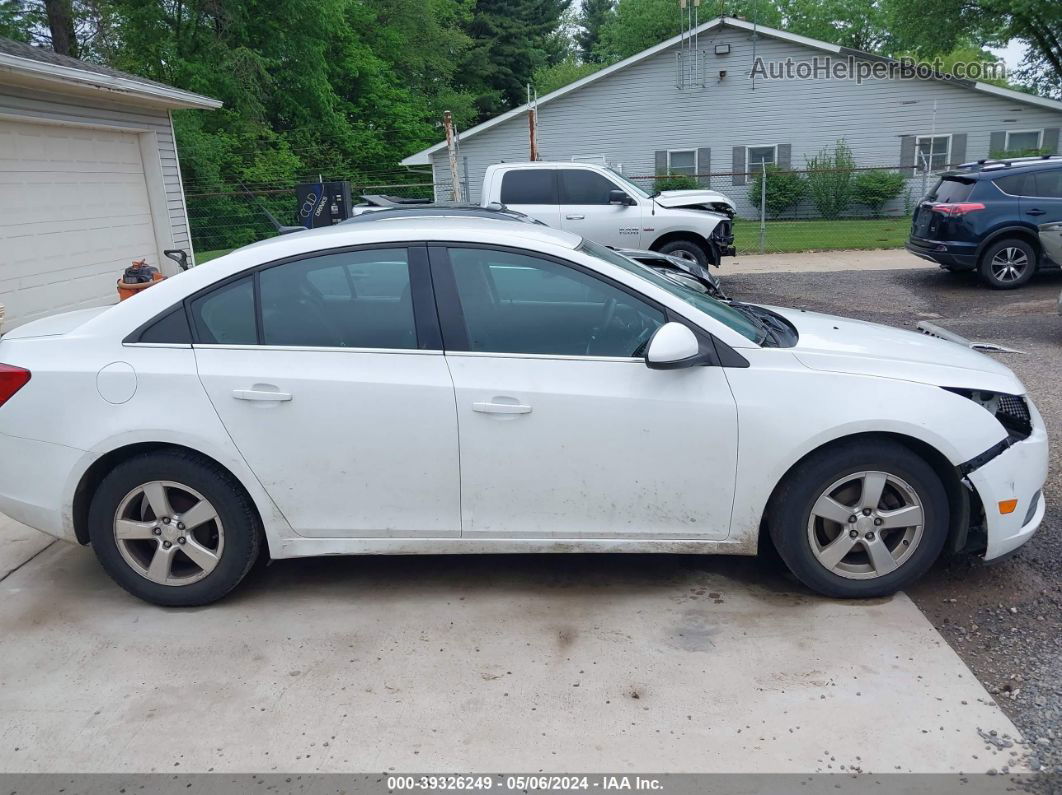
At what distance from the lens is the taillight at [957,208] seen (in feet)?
39.6

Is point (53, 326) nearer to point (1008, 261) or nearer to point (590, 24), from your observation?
point (1008, 261)

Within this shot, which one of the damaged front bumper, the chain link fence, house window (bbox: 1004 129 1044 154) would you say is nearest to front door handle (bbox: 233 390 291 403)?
the damaged front bumper

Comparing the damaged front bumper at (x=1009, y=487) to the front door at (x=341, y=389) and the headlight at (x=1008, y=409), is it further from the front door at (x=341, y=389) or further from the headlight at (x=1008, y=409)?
the front door at (x=341, y=389)

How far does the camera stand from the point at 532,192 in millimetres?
12891

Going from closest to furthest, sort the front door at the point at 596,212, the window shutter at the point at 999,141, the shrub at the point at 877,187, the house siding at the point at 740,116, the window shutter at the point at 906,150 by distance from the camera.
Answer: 1. the front door at the point at 596,212
2. the shrub at the point at 877,187
3. the window shutter at the point at 999,141
4. the house siding at the point at 740,116
5. the window shutter at the point at 906,150

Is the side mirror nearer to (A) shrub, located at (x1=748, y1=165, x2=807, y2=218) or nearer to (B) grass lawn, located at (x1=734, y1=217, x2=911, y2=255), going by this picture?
(B) grass lawn, located at (x1=734, y1=217, x2=911, y2=255)

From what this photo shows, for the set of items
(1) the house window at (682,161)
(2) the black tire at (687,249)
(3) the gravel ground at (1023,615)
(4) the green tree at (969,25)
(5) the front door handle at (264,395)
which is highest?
(4) the green tree at (969,25)

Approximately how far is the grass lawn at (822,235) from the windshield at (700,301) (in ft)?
48.2

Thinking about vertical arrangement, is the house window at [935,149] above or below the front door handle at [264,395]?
above

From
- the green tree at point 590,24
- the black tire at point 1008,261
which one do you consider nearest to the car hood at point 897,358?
the black tire at point 1008,261

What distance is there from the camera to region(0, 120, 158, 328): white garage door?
31.8ft

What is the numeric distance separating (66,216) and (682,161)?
20.0 meters

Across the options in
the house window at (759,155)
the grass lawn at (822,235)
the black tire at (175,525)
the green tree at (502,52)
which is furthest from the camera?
the green tree at (502,52)

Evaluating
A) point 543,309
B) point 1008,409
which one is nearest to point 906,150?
point 1008,409
